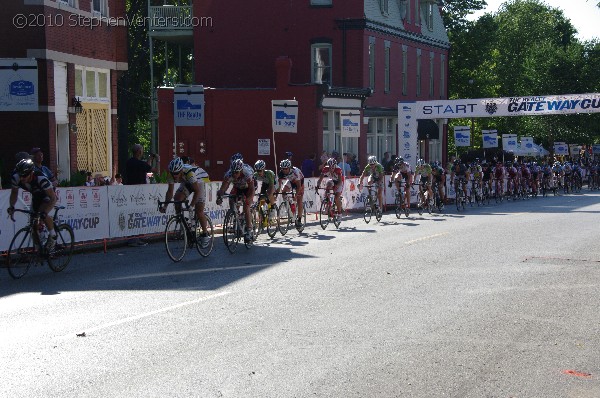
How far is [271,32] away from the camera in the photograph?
1864 inches

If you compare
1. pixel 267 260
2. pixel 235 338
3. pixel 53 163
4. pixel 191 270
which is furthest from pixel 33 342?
pixel 53 163

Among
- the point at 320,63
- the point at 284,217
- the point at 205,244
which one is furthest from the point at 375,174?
the point at 320,63

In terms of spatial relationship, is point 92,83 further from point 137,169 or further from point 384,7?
point 384,7

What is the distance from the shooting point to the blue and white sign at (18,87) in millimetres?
23938

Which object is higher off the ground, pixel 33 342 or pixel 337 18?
pixel 337 18

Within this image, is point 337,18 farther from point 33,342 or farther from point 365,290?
point 33,342

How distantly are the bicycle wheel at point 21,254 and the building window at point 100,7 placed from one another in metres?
15.8

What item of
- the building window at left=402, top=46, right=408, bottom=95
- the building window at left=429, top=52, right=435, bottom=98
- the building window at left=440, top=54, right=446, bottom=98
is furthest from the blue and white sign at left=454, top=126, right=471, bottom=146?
the building window at left=440, top=54, right=446, bottom=98

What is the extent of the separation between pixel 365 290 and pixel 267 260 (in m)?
4.27

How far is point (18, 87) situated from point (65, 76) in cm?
384

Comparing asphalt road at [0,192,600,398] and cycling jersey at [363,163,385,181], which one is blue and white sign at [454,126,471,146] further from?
asphalt road at [0,192,600,398]

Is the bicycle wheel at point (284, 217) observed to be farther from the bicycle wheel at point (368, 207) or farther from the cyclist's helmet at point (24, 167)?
the cyclist's helmet at point (24, 167)

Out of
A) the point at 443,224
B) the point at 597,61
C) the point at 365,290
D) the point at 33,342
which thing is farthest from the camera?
the point at 597,61

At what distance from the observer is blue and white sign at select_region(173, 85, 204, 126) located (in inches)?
974
